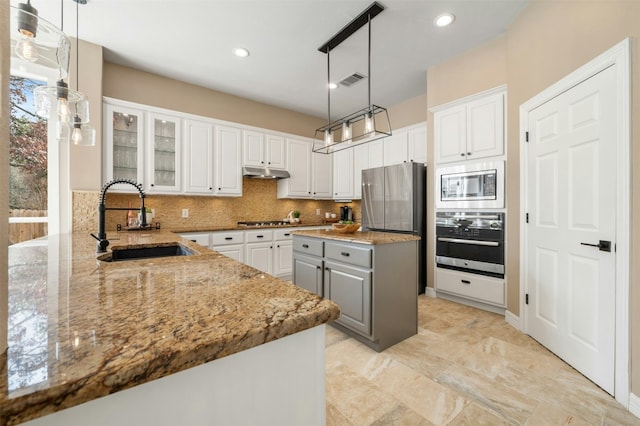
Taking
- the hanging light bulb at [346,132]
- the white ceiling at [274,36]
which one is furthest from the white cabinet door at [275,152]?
the hanging light bulb at [346,132]

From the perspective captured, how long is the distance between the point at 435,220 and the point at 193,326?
11.1ft

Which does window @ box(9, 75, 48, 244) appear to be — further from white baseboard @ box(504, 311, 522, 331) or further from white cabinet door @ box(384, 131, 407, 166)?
white baseboard @ box(504, 311, 522, 331)

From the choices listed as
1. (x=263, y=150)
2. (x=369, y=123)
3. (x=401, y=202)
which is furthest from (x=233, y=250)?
(x=369, y=123)

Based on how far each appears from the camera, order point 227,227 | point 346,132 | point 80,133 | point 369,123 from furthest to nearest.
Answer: point 227,227, point 346,132, point 369,123, point 80,133

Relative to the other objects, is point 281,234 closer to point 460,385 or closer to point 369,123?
point 369,123


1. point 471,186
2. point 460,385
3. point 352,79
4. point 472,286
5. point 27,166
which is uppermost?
point 352,79

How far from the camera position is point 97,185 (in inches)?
120

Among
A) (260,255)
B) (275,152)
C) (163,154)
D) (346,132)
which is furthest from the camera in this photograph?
(275,152)

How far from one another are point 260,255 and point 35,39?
3.17 m

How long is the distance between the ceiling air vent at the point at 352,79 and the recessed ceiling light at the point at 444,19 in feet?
3.80

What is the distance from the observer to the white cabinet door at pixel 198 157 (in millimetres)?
3725

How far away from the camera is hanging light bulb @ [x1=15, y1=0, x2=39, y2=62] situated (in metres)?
1.18

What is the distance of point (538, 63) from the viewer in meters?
2.38

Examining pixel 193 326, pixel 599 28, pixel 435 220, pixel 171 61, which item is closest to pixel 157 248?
pixel 193 326
